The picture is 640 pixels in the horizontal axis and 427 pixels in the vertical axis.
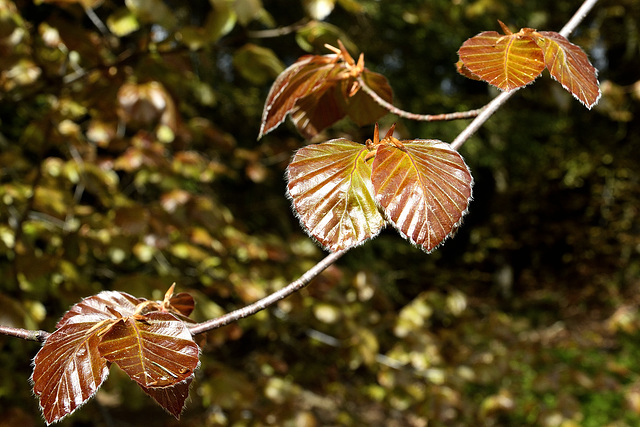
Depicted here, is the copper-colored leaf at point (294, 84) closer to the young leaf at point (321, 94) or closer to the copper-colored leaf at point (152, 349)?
the young leaf at point (321, 94)

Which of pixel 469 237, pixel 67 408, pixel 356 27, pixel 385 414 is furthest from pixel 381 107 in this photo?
pixel 469 237

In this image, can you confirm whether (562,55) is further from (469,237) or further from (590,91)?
(469,237)

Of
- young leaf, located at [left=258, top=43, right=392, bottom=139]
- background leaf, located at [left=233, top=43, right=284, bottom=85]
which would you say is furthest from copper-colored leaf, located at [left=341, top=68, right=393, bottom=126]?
background leaf, located at [left=233, top=43, right=284, bottom=85]

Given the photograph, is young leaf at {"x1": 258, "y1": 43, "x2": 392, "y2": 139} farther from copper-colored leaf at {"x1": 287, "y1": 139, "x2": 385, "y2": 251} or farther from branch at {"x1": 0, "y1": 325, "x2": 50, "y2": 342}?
branch at {"x1": 0, "y1": 325, "x2": 50, "y2": 342}

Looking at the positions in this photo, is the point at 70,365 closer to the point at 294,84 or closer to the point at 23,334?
the point at 23,334

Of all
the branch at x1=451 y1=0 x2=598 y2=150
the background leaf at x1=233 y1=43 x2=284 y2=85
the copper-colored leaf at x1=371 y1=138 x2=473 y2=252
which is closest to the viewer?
the copper-colored leaf at x1=371 y1=138 x2=473 y2=252

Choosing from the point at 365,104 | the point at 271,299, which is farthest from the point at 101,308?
the point at 365,104
